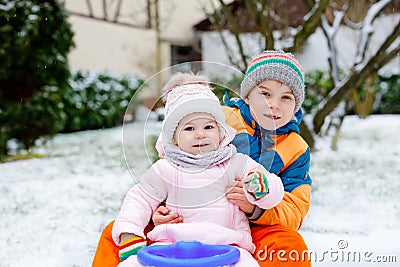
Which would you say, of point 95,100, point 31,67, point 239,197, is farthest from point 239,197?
point 95,100

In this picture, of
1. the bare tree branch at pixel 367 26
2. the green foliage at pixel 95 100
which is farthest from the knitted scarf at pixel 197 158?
the green foliage at pixel 95 100

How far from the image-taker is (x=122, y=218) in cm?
173

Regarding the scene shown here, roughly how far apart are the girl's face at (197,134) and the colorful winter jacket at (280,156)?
14cm

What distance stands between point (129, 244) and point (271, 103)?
67cm

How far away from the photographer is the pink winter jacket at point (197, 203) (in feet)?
5.37

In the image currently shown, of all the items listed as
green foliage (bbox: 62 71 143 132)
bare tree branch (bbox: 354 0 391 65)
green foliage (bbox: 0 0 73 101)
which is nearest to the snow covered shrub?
green foliage (bbox: 0 0 73 101)

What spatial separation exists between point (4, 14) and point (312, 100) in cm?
624

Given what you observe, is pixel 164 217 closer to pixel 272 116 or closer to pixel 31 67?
pixel 272 116

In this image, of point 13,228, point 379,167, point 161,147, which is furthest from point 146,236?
point 379,167

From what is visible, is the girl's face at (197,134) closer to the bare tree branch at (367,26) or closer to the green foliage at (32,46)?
the bare tree branch at (367,26)

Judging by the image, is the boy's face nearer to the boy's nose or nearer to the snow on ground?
the boy's nose

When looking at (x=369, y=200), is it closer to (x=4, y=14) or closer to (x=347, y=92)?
(x=347, y=92)

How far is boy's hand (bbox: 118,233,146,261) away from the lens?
167 cm

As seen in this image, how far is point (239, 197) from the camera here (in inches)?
66.1
